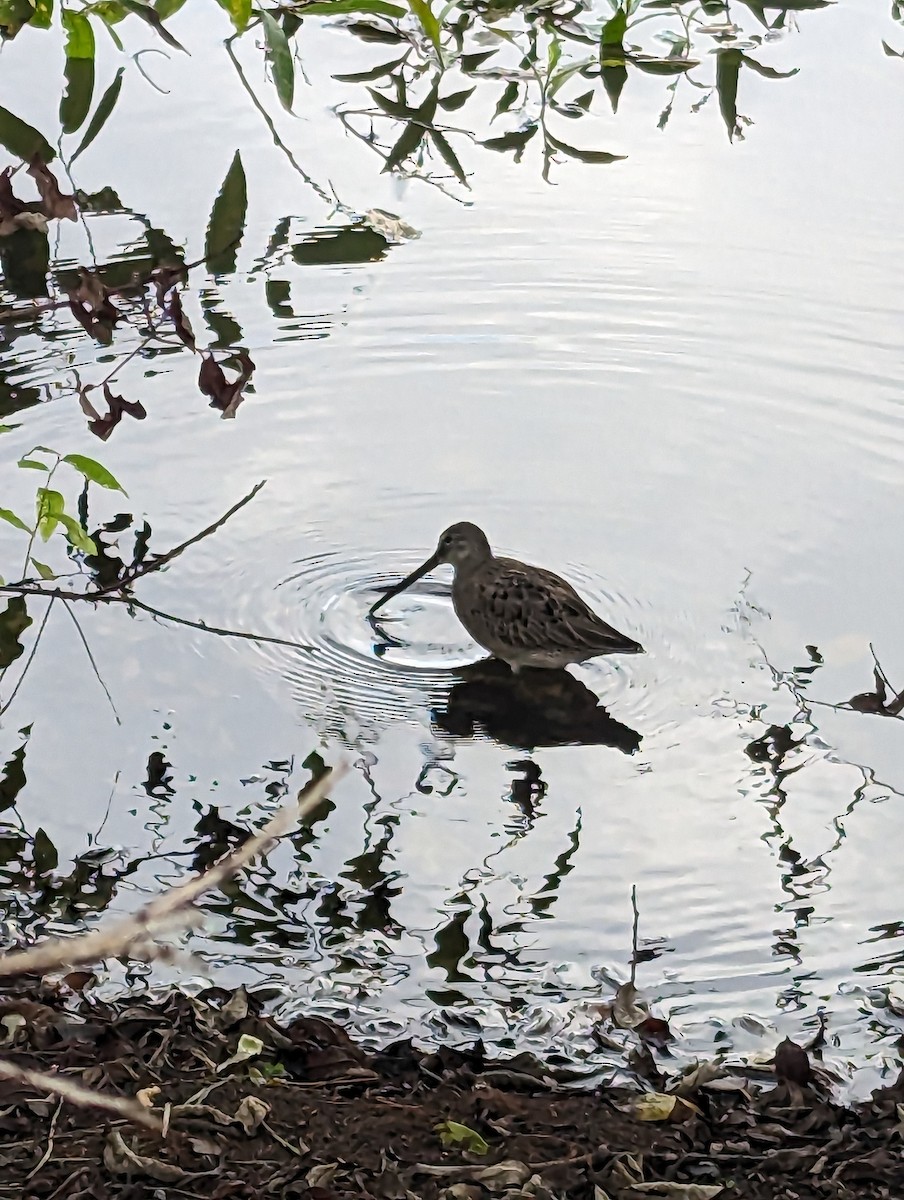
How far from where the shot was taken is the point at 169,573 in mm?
5395

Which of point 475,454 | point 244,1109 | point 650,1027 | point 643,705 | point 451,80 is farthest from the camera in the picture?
point 451,80

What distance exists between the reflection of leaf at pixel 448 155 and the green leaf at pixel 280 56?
4392mm

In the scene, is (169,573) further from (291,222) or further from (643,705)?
(291,222)

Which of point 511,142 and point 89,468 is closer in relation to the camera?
point 89,468

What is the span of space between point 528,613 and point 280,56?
2099mm

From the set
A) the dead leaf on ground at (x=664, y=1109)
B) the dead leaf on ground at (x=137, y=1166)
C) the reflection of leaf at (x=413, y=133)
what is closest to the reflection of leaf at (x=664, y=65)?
the reflection of leaf at (x=413, y=133)

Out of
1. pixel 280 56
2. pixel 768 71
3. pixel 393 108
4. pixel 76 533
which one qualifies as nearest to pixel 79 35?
pixel 280 56

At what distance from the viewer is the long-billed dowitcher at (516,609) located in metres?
5.12

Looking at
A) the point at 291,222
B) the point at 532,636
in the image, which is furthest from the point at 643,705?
the point at 291,222

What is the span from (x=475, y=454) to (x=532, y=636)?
1.16m

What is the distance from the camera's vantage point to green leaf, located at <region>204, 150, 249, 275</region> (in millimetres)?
6926

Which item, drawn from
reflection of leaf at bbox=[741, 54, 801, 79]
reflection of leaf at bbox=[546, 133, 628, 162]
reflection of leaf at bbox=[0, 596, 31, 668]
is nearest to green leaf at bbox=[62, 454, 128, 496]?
reflection of leaf at bbox=[0, 596, 31, 668]

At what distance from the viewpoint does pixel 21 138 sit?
7031mm

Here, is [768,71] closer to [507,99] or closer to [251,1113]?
[507,99]
